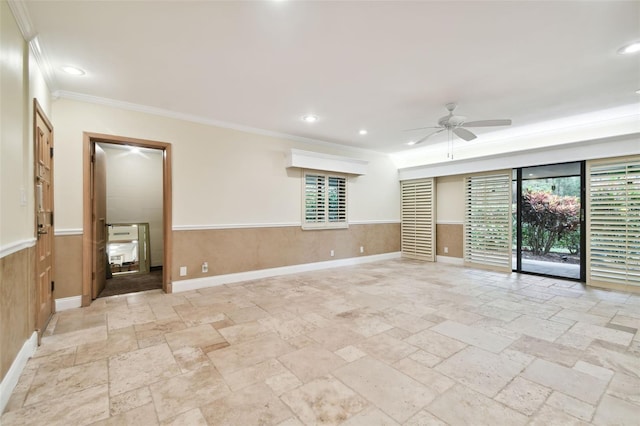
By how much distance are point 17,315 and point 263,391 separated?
6.13 feet

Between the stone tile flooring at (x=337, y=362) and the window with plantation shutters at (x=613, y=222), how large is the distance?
56 centimetres

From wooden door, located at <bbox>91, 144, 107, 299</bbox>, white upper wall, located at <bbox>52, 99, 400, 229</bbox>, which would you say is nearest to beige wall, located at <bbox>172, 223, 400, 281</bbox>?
white upper wall, located at <bbox>52, 99, 400, 229</bbox>

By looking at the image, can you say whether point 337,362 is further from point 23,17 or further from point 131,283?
point 131,283

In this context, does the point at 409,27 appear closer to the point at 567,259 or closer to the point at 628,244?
the point at 628,244

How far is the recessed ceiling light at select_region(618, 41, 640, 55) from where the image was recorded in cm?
249

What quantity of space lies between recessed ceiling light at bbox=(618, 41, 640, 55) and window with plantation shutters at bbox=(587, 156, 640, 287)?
2.37 m

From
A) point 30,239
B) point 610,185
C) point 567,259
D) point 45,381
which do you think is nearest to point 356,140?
point 610,185

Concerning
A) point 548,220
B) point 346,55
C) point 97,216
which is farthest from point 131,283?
point 548,220

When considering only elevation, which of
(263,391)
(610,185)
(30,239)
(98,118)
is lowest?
(263,391)

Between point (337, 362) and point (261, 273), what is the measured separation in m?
2.97

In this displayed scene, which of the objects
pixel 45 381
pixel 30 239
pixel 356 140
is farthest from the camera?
pixel 356 140

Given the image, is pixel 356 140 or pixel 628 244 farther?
pixel 356 140

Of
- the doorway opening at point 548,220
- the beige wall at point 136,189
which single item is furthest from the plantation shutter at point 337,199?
the beige wall at point 136,189

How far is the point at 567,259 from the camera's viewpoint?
525cm
